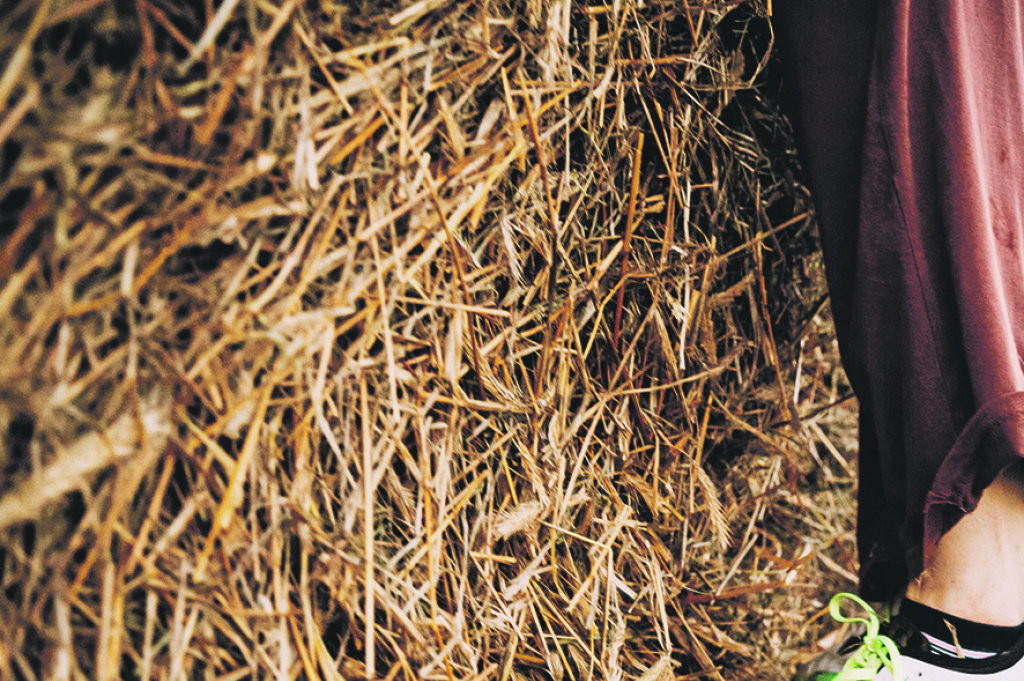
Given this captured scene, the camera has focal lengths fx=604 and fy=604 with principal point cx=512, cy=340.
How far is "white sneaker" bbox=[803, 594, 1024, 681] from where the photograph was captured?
0.58m

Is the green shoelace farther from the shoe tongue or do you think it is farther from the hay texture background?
the hay texture background

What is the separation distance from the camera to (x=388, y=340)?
0.48 m

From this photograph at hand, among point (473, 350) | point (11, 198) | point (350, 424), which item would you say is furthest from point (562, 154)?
point (11, 198)

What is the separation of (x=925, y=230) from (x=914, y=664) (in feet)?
1.40

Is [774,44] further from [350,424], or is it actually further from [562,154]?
[350,424]

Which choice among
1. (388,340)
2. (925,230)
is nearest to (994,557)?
(925,230)

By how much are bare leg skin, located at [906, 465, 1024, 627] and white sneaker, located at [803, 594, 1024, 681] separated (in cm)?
4

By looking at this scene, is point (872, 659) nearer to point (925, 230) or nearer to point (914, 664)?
point (914, 664)

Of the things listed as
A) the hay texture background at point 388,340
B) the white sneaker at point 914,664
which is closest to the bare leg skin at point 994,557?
the white sneaker at point 914,664

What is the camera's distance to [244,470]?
1.38ft

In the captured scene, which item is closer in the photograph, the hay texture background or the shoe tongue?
the hay texture background

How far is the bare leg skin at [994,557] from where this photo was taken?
0.58 meters

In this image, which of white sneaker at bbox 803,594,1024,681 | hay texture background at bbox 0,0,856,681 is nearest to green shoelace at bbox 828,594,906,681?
white sneaker at bbox 803,594,1024,681

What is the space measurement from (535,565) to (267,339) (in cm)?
31
